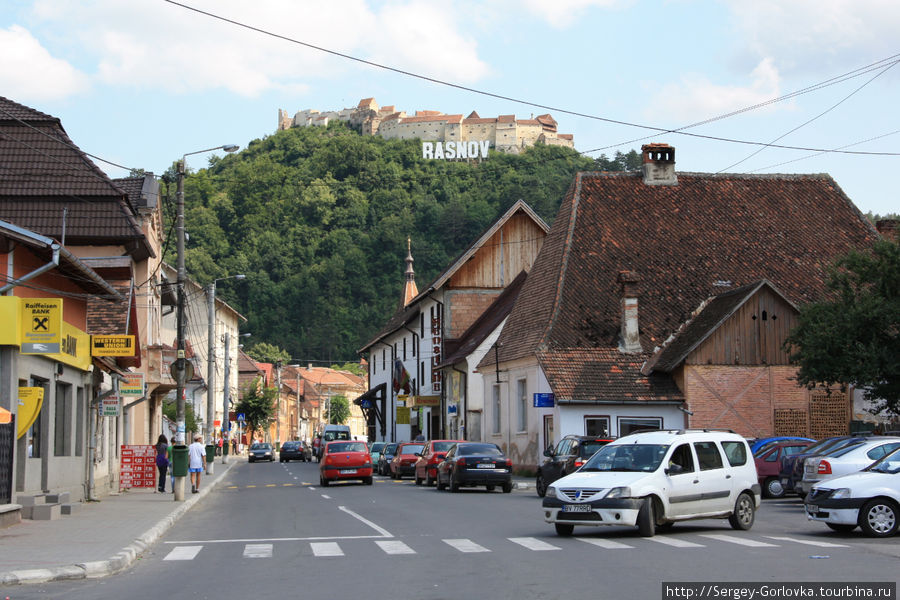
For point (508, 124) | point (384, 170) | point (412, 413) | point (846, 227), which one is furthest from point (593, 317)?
point (508, 124)

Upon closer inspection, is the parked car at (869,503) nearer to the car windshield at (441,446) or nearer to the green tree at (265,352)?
the car windshield at (441,446)

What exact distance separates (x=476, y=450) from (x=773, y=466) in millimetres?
8325

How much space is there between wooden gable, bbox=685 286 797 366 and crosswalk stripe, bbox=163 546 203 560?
2345 centimetres

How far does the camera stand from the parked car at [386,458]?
48.0 m

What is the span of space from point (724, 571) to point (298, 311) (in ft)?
340

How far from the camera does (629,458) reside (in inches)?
671

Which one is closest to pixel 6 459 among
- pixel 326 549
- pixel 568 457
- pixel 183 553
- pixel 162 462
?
pixel 183 553

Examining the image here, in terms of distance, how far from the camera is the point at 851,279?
3266cm

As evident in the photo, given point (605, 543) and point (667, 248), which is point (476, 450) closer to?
point (667, 248)

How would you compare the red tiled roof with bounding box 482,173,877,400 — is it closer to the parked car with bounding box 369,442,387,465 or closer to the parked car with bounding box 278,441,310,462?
the parked car with bounding box 369,442,387,465

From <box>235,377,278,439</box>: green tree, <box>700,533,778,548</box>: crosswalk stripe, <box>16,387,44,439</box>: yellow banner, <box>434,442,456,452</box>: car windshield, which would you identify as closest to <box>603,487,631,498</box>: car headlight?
<box>700,533,778,548</box>: crosswalk stripe

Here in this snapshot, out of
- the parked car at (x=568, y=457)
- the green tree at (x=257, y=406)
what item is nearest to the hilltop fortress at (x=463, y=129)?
the green tree at (x=257, y=406)

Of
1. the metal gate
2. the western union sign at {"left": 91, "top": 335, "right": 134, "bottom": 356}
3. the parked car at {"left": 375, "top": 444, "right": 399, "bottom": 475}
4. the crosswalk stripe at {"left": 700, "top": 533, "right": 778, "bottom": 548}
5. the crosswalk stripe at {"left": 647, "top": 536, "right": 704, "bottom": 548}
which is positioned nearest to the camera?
the crosswalk stripe at {"left": 647, "top": 536, "right": 704, "bottom": 548}

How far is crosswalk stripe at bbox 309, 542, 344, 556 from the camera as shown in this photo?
1494 cm
